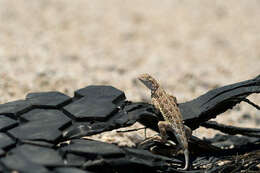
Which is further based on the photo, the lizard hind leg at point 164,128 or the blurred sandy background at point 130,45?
the blurred sandy background at point 130,45

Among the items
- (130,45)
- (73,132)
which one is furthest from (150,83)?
(130,45)

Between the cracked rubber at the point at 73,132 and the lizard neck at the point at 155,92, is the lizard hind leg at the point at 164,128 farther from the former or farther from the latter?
the lizard neck at the point at 155,92

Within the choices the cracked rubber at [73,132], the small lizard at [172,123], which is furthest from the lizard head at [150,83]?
the cracked rubber at [73,132]

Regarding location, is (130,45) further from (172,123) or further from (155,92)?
(172,123)

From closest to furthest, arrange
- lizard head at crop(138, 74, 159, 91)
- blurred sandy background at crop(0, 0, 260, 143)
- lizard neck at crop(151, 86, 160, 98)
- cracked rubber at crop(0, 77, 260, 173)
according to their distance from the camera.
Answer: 1. cracked rubber at crop(0, 77, 260, 173)
2. lizard neck at crop(151, 86, 160, 98)
3. lizard head at crop(138, 74, 159, 91)
4. blurred sandy background at crop(0, 0, 260, 143)

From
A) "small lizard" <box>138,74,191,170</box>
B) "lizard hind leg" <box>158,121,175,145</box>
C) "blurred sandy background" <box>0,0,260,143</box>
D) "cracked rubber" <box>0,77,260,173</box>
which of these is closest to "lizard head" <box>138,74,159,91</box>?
"small lizard" <box>138,74,191,170</box>

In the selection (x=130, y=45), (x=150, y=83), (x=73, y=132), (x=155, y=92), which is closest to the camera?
(x=73, y=132)

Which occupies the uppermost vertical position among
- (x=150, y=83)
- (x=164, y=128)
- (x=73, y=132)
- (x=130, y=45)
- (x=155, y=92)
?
(x=130, y=45)

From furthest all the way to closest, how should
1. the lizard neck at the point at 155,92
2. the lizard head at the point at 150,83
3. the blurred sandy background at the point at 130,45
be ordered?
the blurred sandy background at the point at 130,45 → the lizard head at the point at 150,83 → the lizard neck at the point at 155,92

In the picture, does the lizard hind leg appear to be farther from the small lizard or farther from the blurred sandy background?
the blurred sandy background
